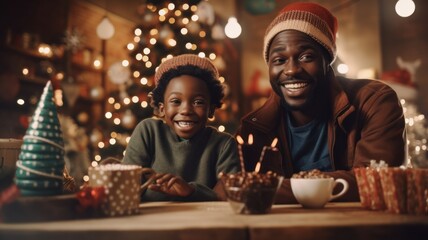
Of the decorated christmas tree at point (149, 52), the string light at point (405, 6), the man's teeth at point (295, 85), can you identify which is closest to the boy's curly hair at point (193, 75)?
the man's teeth at point (295, 85)

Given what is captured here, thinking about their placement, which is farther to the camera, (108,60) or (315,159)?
(108,60)

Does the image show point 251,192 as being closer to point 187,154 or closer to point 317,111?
point 187,154

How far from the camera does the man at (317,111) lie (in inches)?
73.8

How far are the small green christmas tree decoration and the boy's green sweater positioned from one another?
2.20 feet

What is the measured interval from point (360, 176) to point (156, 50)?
3.44 meters

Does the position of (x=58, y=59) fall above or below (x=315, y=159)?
above

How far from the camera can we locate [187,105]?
180cm

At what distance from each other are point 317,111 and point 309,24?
406mm

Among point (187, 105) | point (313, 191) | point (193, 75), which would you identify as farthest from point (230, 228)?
point (193, 75)

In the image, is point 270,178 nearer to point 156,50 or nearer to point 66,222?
point 66,222

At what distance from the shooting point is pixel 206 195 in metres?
1.59

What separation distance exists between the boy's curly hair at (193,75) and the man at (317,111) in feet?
0.67

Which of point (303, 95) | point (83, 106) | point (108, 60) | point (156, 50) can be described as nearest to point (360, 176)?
point (303, 95)

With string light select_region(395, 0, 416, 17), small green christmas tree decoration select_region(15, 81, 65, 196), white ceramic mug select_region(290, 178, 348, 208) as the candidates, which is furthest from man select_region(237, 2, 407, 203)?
string light select_region(395, 0, 416, 17)
